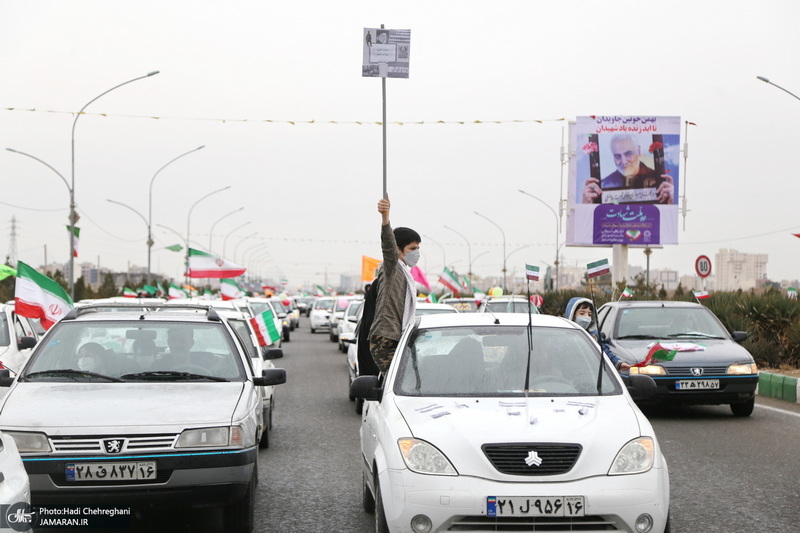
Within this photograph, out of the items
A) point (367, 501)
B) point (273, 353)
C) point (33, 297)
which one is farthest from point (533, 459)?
point (33, 297)

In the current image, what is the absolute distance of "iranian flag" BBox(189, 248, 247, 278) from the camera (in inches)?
912

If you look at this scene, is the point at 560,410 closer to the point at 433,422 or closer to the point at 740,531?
the point at 433,422

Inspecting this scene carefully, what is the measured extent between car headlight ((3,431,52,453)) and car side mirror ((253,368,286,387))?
1.82 meters

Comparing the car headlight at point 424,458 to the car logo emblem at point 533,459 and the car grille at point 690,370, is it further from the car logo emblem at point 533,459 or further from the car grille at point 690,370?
the car grille at point 690,370

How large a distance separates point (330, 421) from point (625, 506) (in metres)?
7.83

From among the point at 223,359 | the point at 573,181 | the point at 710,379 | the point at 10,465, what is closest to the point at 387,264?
the point at 223,359

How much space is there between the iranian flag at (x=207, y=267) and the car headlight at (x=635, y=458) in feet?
59.4

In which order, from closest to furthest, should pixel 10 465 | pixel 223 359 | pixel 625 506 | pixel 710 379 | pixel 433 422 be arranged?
pixel 10 465 → pixel 625 506 → pixel 433 422 → pixel 223 359 → pixel 710 379

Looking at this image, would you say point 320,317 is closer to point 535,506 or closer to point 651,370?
point 651,370

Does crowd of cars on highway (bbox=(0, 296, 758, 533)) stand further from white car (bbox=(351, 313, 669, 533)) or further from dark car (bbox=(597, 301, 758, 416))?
dark car (bbox=(597, 301, 758, 416))

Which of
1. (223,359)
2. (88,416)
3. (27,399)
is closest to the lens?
(88,416)

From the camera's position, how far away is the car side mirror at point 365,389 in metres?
6.60

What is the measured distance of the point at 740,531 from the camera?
6.56m

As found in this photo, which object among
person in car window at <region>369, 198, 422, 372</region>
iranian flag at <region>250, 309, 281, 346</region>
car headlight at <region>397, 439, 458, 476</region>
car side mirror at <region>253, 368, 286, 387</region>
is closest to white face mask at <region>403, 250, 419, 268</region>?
person in car window at <region>369, 198, 422, 372</region>
